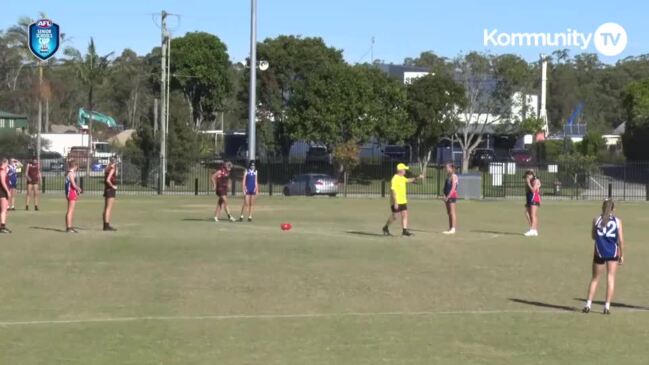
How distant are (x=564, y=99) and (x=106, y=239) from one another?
9923 cm

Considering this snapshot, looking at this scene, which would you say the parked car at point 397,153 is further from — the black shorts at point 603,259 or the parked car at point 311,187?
the black shorts at point 603,259

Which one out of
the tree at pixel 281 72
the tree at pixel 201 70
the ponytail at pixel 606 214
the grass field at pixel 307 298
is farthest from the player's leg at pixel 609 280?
the tree at pixel 201 70

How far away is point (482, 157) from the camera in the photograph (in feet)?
209

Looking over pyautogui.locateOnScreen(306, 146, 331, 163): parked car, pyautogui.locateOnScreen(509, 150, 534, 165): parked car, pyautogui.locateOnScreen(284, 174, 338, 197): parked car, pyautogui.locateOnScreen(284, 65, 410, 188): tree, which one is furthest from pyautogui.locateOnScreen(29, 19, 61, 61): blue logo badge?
pyautogui.locateOnScreen(509, 150, 534, 165): parked car

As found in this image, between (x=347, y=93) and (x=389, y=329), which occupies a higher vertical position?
(x=347, y=93)

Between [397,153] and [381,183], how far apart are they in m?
22.3

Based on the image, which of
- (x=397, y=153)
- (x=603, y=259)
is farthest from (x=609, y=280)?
(x=397, y=153)

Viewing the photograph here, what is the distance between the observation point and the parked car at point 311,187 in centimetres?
4178

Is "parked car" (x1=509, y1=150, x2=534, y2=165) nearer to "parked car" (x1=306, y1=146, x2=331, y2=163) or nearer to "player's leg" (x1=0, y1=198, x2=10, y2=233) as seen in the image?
"parked car" (x1=306, y1=146, x2=331, y2=163)

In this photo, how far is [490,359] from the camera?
7812 mm

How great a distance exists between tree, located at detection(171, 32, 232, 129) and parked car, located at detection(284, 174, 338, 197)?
2417 centimetres

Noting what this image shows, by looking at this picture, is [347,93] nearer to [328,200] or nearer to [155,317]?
[328,200]

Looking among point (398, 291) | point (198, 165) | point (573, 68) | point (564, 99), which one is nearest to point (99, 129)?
point (198, 165)

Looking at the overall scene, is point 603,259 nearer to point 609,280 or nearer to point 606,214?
point 609,280
